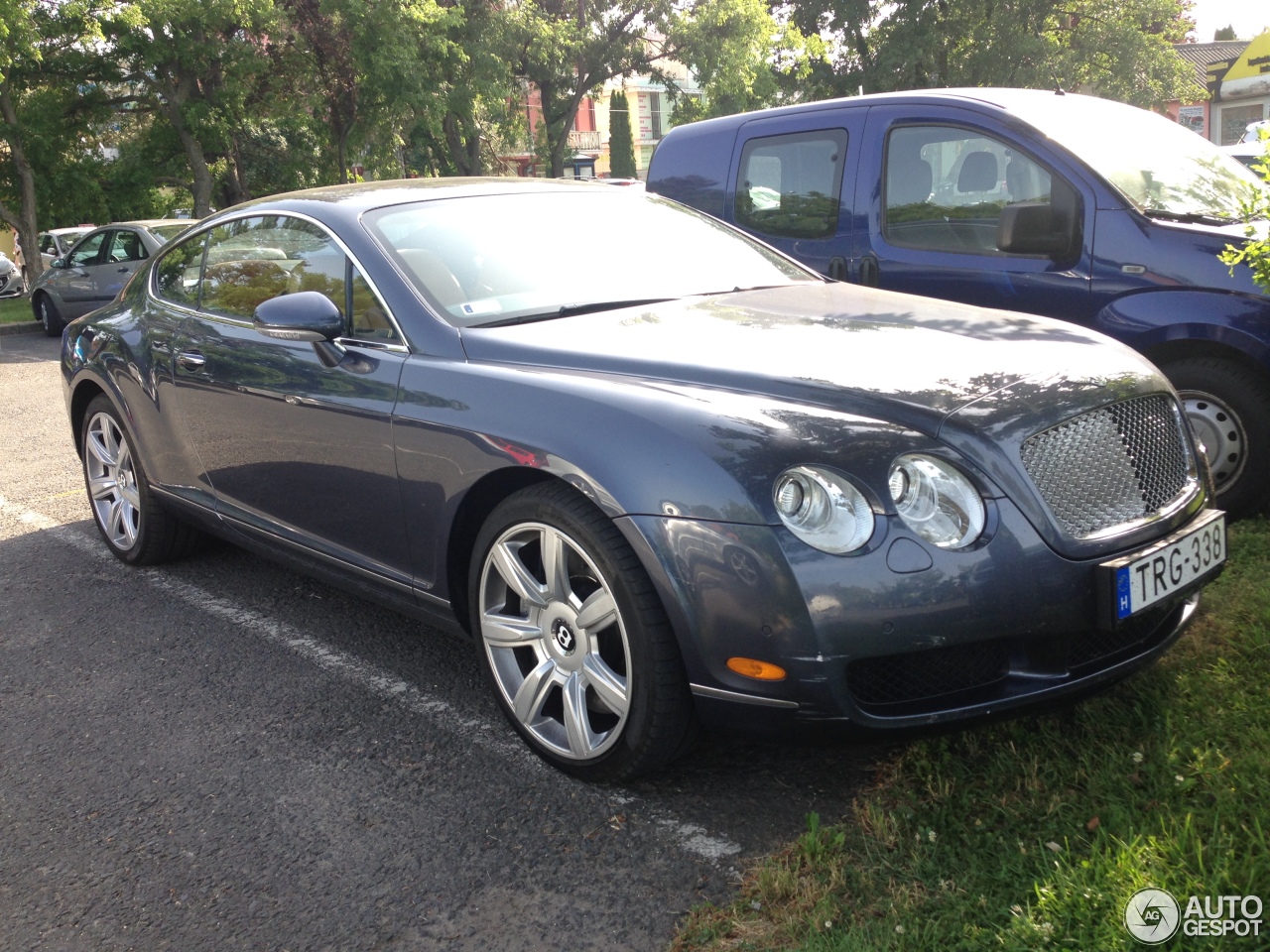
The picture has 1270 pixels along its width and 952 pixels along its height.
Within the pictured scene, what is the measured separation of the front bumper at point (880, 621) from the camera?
2.44 meters

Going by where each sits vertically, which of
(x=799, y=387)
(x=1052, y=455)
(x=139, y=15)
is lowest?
(x=1052, y=455)

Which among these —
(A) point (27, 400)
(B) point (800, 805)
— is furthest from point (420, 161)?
(B) point (800, 805)

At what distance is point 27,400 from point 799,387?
9.42 meters

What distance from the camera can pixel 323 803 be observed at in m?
2.99

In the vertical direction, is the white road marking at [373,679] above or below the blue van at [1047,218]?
below

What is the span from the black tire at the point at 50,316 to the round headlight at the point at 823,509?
53.6ft

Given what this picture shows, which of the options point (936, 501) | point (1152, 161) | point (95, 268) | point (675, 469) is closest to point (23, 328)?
point (95, 268)

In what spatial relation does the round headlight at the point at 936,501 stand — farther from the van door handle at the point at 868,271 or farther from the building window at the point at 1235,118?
the building window at the point at 1235,118

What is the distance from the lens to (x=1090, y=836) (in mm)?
2449

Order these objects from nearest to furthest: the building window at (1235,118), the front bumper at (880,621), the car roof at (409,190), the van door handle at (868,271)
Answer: the front bumper at (880,621) → the car roof at (409,190) → the van door handle at (868,271) → the building window at (1235,118)

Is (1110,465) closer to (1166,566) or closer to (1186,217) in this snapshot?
(1166,566)

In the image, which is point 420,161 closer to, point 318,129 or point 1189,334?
point 318,129

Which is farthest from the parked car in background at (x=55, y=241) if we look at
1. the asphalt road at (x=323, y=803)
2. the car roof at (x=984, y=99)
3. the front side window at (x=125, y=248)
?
the asphalt road at (x=323, y=803)

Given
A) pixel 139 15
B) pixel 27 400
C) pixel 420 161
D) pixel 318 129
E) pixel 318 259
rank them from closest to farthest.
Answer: pixel 318 259
pixel 27 400
pixel 139 15
pixel 318 129
pixel 420 161
